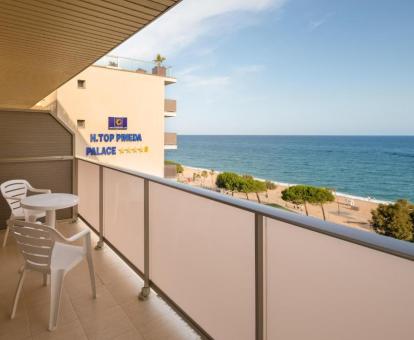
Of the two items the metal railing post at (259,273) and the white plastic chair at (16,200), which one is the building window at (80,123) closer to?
the white plastic chair at (16,200)

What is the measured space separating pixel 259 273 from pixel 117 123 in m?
16.1

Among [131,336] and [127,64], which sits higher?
[127,64]

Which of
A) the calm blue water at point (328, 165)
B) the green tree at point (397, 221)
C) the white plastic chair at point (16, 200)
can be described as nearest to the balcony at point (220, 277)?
the white plastic chair at point (16, 200)

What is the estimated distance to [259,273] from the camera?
4.99ft

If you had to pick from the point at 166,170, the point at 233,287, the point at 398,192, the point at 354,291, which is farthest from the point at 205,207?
the point at 398,192

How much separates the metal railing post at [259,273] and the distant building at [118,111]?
567 inches

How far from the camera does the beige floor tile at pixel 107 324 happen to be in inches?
87.0

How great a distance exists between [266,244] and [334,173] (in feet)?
211

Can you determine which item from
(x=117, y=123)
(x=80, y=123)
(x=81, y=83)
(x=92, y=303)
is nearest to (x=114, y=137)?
(x=117, y=123)

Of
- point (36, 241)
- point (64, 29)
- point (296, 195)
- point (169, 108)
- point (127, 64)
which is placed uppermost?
point (127, 64)

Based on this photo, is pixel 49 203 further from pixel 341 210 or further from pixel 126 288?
pixel 341 210

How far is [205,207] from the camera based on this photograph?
194 cm

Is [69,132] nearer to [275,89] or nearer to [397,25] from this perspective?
[275,89]

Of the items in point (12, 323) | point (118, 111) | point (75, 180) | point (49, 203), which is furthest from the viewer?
point (118, 111)
